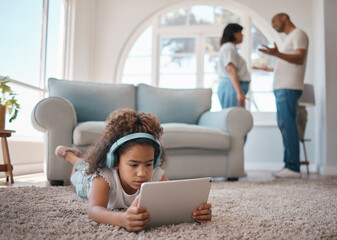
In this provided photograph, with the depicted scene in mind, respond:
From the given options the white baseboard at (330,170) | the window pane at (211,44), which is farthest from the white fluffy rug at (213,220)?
the window pane at (211,44)

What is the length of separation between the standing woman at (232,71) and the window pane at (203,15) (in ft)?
5.52

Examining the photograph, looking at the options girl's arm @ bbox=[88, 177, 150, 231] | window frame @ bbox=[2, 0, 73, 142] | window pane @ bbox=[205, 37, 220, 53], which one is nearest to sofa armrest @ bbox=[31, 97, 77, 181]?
window frame @ bbox=[2, 0, 73, 142]

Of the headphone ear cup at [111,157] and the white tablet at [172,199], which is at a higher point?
the headphone ear cup at [111,157]

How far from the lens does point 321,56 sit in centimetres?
379

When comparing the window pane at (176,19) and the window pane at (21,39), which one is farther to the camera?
the window pane at (176,19)

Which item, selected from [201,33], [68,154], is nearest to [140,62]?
[201,33]

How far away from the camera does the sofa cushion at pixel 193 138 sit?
2443mm

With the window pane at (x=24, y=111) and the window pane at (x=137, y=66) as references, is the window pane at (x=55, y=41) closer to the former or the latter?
the window pane at (x=24, y=111)

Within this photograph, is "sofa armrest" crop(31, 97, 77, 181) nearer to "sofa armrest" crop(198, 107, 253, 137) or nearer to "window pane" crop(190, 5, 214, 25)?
"sofa armrest" crop(198, 107, 253, 137)

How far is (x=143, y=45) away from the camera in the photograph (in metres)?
4.81

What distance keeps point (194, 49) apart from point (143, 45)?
74 centimetres

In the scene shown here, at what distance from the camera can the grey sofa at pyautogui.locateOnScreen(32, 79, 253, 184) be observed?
2.25 metres

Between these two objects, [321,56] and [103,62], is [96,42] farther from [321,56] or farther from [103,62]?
[321,56]

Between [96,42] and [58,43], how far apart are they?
832 mm
